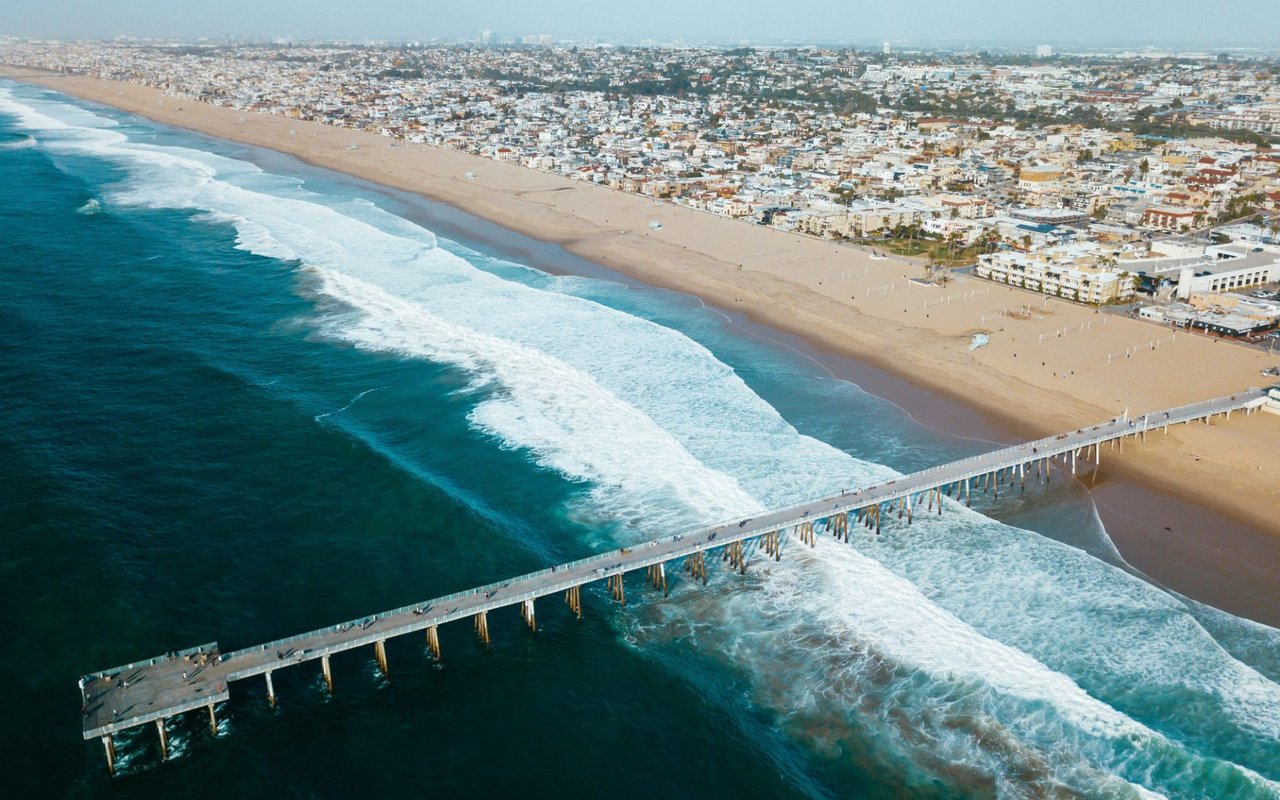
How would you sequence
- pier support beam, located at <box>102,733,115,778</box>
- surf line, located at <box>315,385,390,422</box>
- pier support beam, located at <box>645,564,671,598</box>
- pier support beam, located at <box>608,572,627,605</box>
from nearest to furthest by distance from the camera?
pier support beam, located at <box>102,733,115,778</box> → pier support beam, located at <box>608,572,627,605</box> → pier support beam, located at <box>645,564,671,598</box> → surf line, located at <box>315,385,390,422</box>

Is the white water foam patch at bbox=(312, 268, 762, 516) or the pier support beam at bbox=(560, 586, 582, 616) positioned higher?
the white water foam patch at bbox=(312, 268, 762, 516)

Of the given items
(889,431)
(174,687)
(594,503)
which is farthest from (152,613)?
(889,431)

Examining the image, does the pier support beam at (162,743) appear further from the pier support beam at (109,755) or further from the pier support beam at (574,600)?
the pier support beam at (574,600)

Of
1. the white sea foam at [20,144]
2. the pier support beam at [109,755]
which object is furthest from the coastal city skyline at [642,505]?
the white sea foam at [20,144]

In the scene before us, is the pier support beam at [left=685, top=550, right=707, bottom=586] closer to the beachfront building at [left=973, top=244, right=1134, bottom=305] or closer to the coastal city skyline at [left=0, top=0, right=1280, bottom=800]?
the coastal city skyline at [left=0, top=0, right=1280, bottom=800]

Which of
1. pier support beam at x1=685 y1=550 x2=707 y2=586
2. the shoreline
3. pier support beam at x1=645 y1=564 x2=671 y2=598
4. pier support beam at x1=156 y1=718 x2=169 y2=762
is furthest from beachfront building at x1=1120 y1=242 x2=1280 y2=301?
pier support beam at x1=156 y1=718 x2=169 y2=762

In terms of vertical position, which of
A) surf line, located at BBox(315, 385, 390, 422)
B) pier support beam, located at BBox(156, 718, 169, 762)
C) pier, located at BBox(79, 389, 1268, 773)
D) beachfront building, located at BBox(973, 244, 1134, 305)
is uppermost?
beachfront building, located at BBox(973, 244, 1134, 305)

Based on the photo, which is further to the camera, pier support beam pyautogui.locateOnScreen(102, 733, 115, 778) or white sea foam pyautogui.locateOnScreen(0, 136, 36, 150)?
white sea foam pyautogui.locateOnScreen(0, 136, 36, 150)

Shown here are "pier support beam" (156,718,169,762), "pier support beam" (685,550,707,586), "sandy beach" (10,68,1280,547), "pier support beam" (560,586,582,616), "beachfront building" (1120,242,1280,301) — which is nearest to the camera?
"pier support beam" (156,718,169,762)
